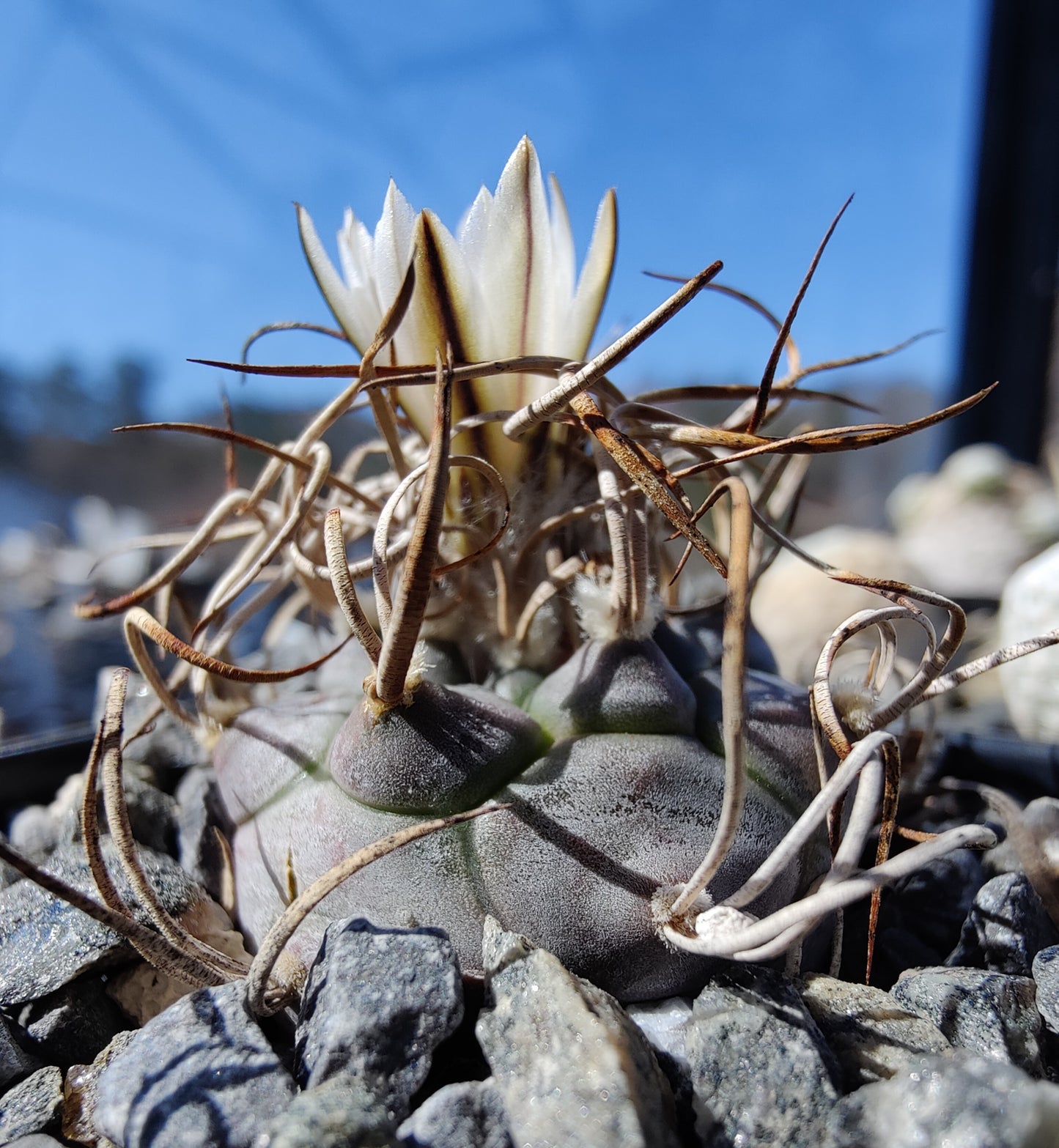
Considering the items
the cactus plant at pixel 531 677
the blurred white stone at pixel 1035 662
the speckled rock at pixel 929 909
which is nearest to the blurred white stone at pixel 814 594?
the blurred white stone at pixel 1035 662

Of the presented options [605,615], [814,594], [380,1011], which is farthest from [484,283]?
[814,594]

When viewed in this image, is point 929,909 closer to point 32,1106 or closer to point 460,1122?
point 460,1122

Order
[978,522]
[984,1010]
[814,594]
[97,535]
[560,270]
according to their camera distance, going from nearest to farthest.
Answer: [984,1010], [560,270], [814,594], [978,522], [97,535]

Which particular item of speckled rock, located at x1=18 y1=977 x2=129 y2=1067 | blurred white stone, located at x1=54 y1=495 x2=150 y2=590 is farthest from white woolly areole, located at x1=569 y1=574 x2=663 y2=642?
blurred white stone, located at x1=54 y1=495 x2=150 y2=590

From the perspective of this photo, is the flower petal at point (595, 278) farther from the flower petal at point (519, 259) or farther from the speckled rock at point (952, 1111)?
the speckled rock at point (952, 1111)

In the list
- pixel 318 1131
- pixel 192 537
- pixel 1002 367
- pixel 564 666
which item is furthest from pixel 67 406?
pixel 1002 367

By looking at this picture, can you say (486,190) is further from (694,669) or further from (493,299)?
(694,669)
